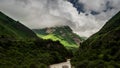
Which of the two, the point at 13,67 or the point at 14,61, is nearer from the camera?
the point at 13,67

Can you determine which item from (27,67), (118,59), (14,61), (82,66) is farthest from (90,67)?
(14,61)

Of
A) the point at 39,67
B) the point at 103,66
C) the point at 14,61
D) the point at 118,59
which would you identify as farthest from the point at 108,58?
the point at 14,61

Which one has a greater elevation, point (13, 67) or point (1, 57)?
point (1, 57)

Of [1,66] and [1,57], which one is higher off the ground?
[1,57]

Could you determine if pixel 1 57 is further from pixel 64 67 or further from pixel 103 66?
pixel 103 66

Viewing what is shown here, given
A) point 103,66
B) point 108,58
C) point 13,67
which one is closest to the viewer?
point 103,66

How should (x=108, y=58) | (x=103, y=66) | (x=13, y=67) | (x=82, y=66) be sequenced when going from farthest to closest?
(x=108, y=58) → (x=82, y=66) → (x=13, y=67) → (x=103, y=66)

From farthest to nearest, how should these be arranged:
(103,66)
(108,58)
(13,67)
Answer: (108,58) → (13,67) → (103,66)

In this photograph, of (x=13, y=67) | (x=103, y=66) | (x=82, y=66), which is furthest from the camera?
(x=82, y=66)

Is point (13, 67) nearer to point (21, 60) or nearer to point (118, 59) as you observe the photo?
point (21, 60)
